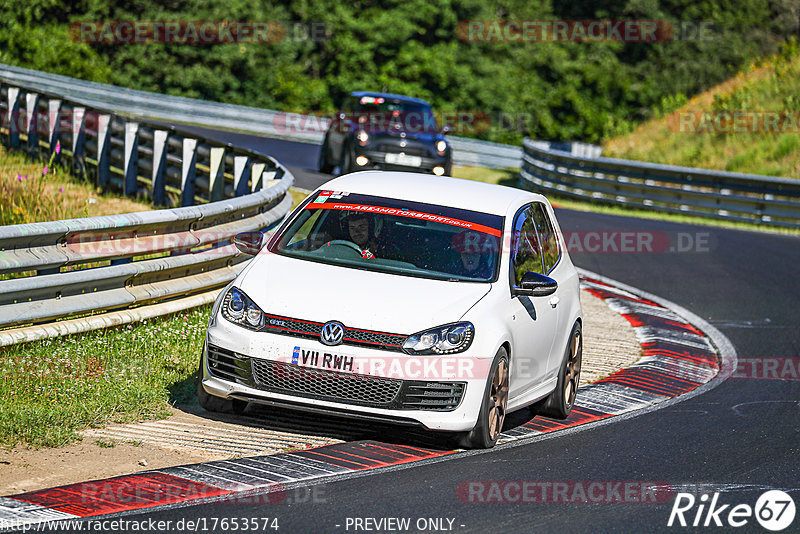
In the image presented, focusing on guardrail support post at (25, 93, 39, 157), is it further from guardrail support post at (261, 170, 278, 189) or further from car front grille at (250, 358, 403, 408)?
car front grille at (250, 358, 403, 408)

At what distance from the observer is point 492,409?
23.8 feet

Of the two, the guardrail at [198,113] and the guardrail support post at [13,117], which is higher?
the guardrail support post at [13,117]

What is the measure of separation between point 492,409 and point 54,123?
14425mm

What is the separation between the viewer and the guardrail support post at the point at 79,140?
18938mm

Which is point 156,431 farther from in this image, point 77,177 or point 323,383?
point 77,177

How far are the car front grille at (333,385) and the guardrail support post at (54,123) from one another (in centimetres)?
1377

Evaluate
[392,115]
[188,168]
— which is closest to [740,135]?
[392,115]

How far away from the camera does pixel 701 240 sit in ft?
69.5

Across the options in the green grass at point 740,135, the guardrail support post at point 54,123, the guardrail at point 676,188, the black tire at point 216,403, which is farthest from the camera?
the green grass at point 740,135

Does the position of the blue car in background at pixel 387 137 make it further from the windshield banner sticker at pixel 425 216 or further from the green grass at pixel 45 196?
the windshield banner sticker at pixel 425 216

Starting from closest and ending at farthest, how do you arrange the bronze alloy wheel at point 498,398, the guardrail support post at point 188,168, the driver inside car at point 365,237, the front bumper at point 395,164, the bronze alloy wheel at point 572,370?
the bronze alloy wheel at point 498,398 < the driver inside car at point 365,237 < the bronze alloy wheel at point 572,370 < the guardrail support post at point 188,168 < the front bumper at point 395,164

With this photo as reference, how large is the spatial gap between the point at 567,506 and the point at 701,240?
51.6 feet

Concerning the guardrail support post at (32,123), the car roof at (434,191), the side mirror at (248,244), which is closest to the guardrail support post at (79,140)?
the guardrail support post at (32,123)

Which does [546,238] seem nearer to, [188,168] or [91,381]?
[91,381]
